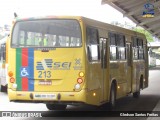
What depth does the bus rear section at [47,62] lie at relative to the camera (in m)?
11.8

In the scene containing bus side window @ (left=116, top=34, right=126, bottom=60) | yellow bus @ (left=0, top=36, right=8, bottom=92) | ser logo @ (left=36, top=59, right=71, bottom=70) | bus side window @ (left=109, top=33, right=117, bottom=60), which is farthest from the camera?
yellow bus @ (left=0, top=36, right=8, bottom=92)

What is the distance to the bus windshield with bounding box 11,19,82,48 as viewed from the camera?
11945 millimetres

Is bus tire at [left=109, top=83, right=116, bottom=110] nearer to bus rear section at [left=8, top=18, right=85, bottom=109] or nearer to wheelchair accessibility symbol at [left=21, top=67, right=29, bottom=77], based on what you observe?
bus rear section at [left=8, top=18, right=85, bottom=109]

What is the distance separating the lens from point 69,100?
38.3 ft

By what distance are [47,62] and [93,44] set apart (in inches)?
57.1

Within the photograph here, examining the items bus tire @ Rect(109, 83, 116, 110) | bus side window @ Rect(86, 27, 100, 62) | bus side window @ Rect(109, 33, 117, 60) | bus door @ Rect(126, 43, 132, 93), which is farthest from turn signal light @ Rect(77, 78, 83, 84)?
bus door @ Rect(126, 43, 132, 93)

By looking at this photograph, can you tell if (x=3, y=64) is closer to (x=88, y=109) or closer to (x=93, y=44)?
(x=88, y=109)

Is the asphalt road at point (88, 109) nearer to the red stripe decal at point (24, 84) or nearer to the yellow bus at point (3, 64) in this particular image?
the red stripe decal at point (24, 84)

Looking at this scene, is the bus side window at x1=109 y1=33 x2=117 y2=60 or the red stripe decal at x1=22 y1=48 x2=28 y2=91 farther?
the bus side window at x1=109 y1=33 x2=117 y2=60

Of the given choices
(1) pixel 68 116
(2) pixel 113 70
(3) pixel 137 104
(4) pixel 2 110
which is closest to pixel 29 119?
(1) pixel 68 116

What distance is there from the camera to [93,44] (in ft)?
41.5

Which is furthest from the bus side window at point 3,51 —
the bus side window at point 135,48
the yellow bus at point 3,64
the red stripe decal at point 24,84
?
the red stripe decal at point 24,84

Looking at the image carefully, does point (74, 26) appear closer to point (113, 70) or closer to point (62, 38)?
point (62, 38)

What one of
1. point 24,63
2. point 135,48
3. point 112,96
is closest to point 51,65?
point 24,63
